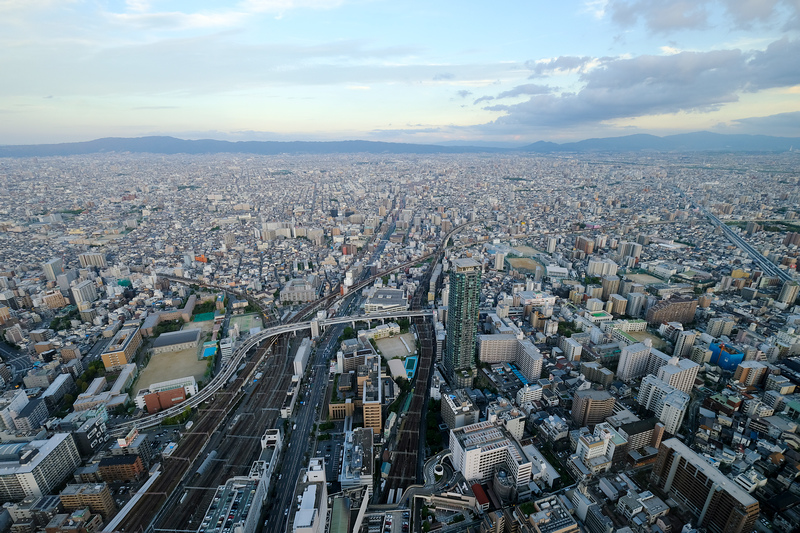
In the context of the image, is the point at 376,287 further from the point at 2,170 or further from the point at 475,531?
the point at 2,170

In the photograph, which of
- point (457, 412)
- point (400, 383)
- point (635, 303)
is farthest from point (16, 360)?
point (635, 303)

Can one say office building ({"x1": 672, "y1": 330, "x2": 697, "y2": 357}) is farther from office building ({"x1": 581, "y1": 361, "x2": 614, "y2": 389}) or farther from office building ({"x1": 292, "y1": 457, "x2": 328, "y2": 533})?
office building ({"x1": 292, "y1": 457, "x2": 328, "y2": 533})

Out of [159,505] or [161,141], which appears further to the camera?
[161,141]

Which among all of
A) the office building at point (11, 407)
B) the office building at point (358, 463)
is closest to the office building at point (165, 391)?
the office building at point (11, 407)

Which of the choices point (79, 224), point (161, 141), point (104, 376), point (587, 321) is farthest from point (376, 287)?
point (161, 141)

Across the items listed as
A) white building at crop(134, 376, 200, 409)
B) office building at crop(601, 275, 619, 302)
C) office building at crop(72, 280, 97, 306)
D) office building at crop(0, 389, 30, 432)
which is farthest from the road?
office building at crop(601, 275, 619, 302)

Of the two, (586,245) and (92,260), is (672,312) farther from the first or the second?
(92,260)
